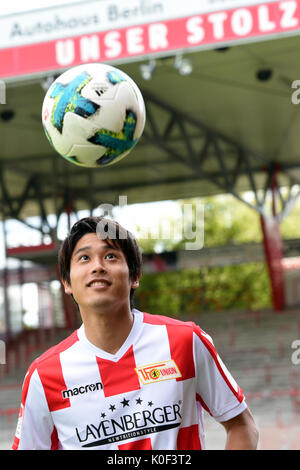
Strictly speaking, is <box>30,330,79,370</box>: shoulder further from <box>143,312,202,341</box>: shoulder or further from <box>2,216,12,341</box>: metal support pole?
<box>2,216,12,341</box>: metal support pole

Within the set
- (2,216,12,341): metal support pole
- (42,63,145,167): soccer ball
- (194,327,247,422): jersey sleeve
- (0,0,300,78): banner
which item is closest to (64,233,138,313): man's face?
(194,327,247,422): jersey sleeve

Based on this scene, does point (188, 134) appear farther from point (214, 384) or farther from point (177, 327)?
point (214, 384)

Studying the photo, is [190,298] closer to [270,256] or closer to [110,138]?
[270,256]

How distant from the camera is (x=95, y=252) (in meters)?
2.65

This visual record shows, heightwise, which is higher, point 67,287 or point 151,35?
point 151,35

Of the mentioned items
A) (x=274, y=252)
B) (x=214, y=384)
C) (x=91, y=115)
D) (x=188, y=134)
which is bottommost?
(x=214, y=384)

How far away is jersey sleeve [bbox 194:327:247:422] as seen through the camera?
2.72m

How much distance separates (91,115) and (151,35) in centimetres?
677

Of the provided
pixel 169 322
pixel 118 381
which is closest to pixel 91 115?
pixel 169 322

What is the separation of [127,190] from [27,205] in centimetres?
424

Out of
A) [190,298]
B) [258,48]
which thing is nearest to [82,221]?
[258,48]
